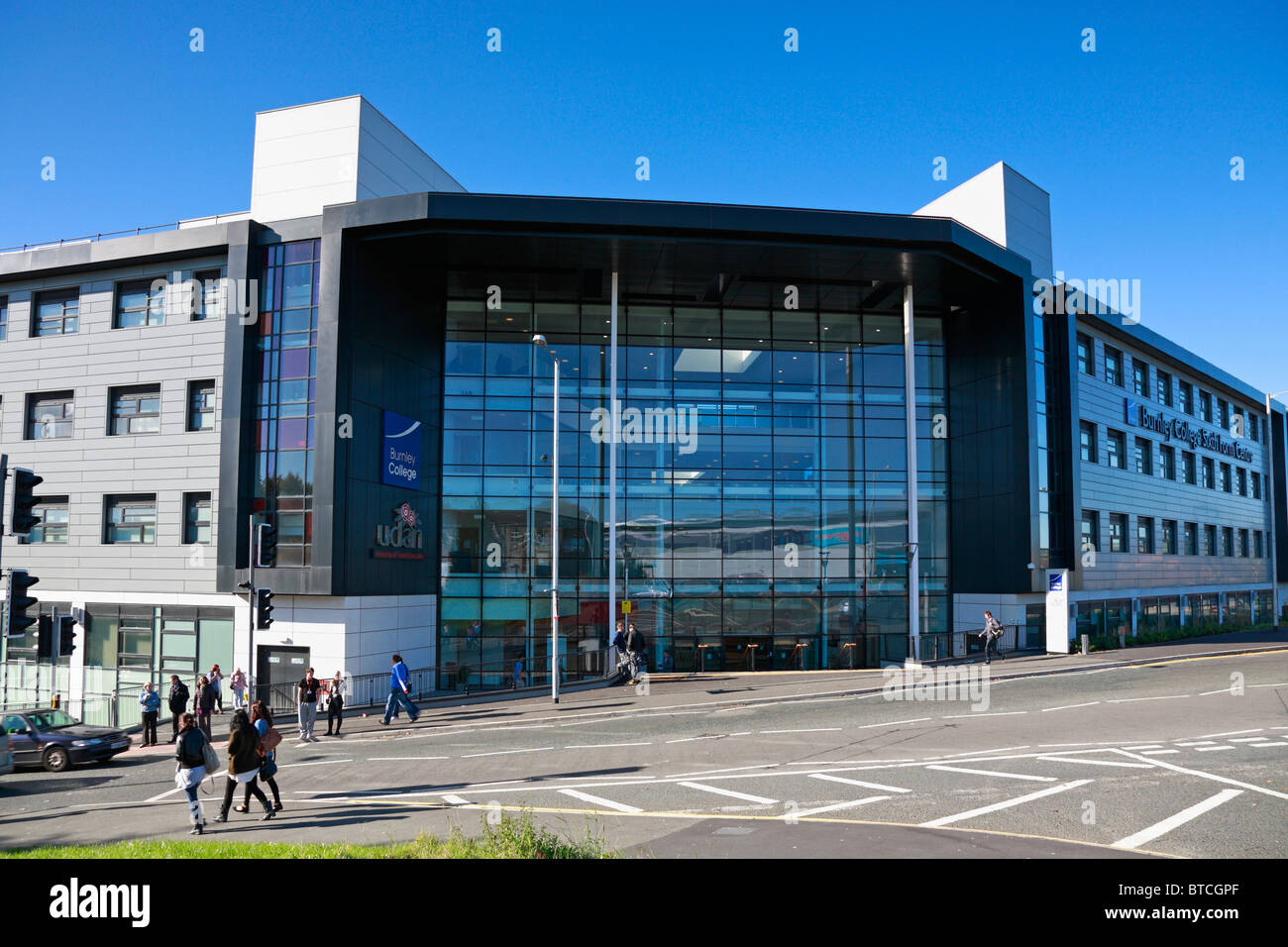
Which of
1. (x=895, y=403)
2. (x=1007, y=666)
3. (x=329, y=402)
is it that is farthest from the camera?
(x=895, y=403)

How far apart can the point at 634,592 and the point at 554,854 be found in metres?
25.7

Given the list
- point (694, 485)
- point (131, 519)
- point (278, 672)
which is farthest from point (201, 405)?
point (694, 485)

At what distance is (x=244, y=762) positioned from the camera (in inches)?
482

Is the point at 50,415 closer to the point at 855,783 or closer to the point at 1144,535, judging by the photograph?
the point at 855,783

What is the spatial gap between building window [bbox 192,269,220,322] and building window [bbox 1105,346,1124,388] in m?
38.4

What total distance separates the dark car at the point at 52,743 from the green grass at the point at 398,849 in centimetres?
1021

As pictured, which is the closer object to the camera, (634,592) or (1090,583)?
(634,592)

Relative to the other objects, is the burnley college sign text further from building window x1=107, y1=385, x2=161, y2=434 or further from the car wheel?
the car wheel

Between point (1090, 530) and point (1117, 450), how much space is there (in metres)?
5.28
